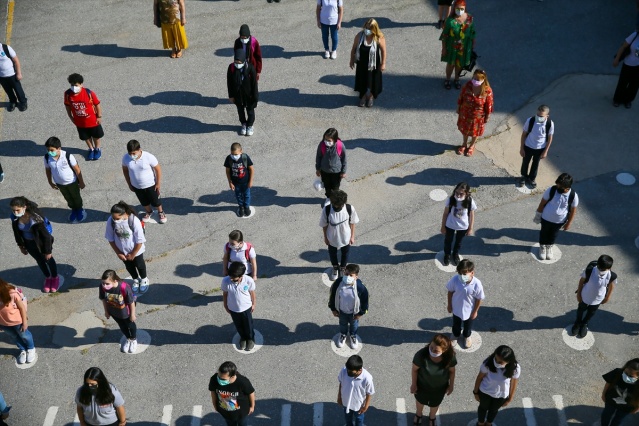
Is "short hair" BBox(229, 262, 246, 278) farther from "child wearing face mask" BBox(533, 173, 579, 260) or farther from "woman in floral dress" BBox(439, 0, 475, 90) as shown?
"woman in floral dress" BBox(439, 0, 475, 90)

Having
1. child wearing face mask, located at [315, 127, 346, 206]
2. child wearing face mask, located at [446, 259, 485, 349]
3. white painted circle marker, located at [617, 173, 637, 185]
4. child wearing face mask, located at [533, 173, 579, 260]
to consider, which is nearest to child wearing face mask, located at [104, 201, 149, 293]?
child wearing face mask, located at [315, 127, 346, 206]

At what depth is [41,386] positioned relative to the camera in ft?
32.9

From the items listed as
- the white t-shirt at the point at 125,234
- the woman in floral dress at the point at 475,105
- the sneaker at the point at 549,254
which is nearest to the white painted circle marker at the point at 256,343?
the white t-shirt at the point at 125,234

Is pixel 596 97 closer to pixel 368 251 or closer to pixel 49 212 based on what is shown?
pixel 368 251

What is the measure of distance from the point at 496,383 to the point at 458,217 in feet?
9.33

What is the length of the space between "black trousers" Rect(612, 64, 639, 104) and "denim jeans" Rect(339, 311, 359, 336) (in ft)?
25.7

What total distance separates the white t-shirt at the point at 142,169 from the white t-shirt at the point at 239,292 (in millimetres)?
2907

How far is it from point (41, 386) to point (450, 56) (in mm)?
9458

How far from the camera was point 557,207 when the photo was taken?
1066cm

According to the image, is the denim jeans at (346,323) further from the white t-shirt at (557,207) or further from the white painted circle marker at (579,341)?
the white t-shirt at (557,207)

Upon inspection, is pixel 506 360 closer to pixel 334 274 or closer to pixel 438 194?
pixel 334 274

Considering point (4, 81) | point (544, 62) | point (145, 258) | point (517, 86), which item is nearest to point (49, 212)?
point (145, 258)

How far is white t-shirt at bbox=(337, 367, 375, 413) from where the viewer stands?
834cm

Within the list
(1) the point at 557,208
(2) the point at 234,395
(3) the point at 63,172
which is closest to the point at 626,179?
(1) the point at 557,208
